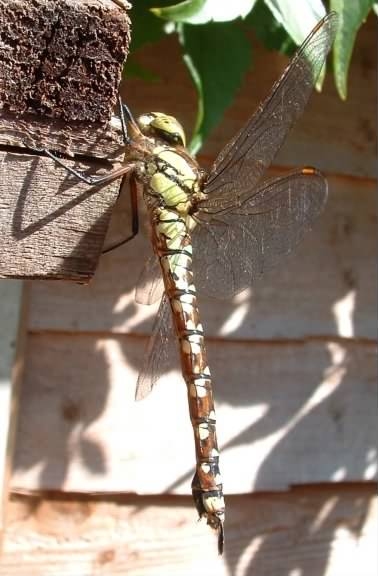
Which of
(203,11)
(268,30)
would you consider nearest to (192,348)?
(203,11)

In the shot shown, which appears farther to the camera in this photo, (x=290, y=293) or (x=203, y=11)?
(x=290, y=293)

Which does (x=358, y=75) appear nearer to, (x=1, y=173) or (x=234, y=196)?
(x=234, y=196)

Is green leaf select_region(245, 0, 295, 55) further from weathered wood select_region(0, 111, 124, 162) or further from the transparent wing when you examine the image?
weathered wood select_region(0, 111, 124, 162)

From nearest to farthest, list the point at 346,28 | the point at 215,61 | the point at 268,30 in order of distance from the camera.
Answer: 1. the point at 346,28
2. the point at 215,61
3. the point at 268,30

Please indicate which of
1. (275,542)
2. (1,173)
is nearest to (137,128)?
(1,173)

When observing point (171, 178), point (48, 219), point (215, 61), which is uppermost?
point (215, 61)

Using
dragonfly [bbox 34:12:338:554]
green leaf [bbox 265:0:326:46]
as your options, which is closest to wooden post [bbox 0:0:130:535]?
dragonfly [bbox 34:12:338:554]

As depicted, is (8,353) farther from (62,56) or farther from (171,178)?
(62,56)
